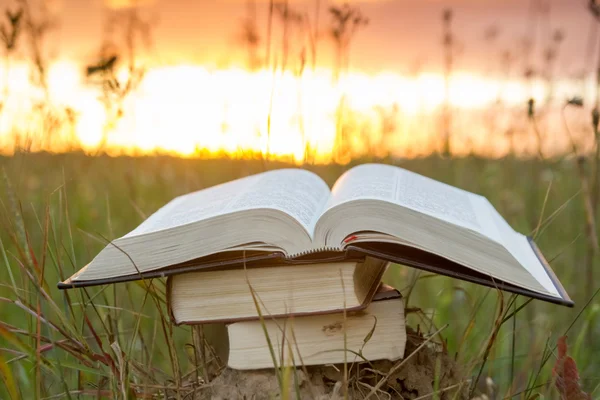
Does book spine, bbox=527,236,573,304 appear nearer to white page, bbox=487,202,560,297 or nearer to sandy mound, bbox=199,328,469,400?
white page, bbox=487,202,560,297

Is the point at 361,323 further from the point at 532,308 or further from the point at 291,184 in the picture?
the point at 532,308

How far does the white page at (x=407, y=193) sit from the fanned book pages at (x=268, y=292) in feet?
0.46

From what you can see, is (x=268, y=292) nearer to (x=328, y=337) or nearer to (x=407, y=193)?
(x=328, y=337)

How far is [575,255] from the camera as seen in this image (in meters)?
3.21

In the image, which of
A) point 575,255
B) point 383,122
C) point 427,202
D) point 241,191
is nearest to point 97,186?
point 383,122

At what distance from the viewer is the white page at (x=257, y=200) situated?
126 cm

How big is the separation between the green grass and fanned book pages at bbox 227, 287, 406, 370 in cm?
16

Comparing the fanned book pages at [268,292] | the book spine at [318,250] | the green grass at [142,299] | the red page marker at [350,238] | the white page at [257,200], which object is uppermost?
the white page at [257,200]

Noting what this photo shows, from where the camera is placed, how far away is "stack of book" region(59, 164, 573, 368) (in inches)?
46.9

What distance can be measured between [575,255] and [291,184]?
218 cm

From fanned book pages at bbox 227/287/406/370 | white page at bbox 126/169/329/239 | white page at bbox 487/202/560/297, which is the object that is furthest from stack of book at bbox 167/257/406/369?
white page at bbox 487/202/560/297

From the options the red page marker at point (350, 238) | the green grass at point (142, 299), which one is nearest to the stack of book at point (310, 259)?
the red page marker at point (350, 238)

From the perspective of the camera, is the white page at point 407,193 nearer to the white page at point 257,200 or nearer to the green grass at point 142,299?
the white page at point 257,200

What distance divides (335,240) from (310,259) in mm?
79
